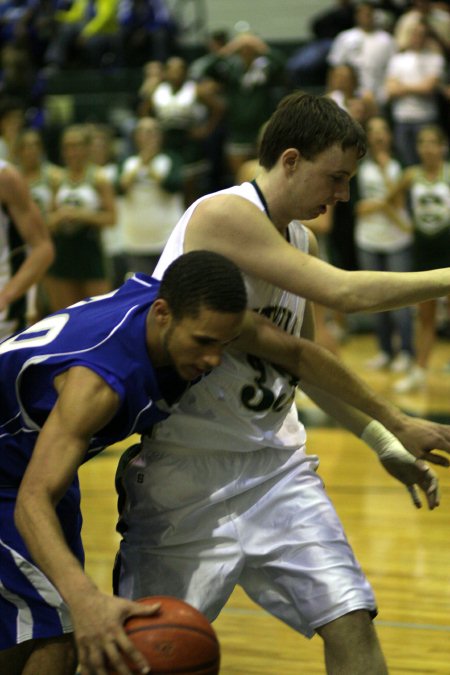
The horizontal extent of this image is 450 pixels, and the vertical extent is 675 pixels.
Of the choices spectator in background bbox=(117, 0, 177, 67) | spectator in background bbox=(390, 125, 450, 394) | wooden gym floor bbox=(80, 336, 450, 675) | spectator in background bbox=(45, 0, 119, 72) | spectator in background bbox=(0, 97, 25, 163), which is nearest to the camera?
wooden gym floor bbox=(80, 336, 450, 675)

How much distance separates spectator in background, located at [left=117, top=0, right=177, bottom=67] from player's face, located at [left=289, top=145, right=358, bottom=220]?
12.4 m

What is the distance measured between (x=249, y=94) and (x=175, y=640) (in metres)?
10.1

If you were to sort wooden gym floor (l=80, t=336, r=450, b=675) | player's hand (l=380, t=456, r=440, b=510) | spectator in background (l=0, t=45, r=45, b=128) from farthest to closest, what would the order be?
spectator in background (l=0, t=45, r=45, b=128) → wooden gym floor (l=80, t=336, r=450, b=675) → player's hand (l=380, t=456, r=440, b=510)

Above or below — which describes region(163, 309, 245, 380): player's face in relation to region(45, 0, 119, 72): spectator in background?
above

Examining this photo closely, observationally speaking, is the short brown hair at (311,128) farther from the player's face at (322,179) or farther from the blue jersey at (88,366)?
the blue jersey at (88,366)

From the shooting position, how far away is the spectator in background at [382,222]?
984 cm

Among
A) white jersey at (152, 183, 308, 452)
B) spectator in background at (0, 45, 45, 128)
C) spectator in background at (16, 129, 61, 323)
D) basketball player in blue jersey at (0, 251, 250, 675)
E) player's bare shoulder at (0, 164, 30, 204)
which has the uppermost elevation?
basketball player in blue jersey at (0, 251, 250, 675)

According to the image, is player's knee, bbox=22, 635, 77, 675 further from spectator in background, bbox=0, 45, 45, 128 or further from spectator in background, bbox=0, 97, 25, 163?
spectator in background, bbox=0, 45, 45, 128

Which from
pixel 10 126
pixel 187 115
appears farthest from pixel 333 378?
pixel 187 115

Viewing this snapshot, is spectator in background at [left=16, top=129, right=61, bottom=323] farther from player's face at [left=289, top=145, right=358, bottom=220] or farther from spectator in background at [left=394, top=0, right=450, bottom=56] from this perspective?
player's face at [left=289, top=145, right=358, bottom=220]

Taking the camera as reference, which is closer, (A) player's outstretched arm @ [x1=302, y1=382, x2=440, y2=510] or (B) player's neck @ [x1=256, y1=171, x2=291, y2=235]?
(B) player's neck @ [x1=256, y1=171, x2=291, y2=235]

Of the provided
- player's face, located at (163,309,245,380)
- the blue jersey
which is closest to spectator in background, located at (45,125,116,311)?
the blue jersey

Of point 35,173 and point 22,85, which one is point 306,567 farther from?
point 22,85

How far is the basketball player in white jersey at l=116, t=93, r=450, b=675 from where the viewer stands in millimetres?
3021
